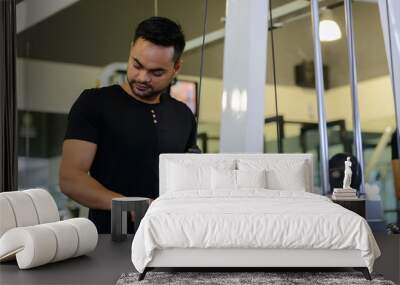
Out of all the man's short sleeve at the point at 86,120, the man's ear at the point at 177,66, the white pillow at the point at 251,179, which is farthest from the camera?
the man's ear at the point at 177,66

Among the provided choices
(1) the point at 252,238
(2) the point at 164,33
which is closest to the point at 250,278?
(1) the point at 252,238

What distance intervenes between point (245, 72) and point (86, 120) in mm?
1593

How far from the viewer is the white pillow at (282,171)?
483cm

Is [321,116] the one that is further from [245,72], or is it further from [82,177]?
[82,177]

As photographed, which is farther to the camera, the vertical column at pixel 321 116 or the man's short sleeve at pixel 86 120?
the vertical column at pixel 321 116

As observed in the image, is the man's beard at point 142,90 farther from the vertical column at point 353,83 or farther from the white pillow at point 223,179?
the vertical column at point 353,83

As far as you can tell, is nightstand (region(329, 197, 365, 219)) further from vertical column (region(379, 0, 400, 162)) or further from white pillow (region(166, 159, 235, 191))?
vertical column (region(379, 0, 400, 162))

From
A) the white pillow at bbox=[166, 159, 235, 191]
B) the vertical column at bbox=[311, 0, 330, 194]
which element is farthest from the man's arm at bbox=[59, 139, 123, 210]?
the vertical column at bbox=[311, 0, 330, 194]

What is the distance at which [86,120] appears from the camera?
17.4 feet

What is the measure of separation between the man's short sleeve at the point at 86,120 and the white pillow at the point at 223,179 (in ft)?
3.91

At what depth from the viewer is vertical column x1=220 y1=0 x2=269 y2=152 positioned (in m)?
5.64

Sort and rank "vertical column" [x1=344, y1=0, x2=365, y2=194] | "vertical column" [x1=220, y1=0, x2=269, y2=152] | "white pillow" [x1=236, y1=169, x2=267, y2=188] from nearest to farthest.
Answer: "white pillow" [x1=236, y1=169, x2=267, y2=188]
"vertical column" [x1=220, y1=0, x2=269, y2=152]
"vertical column" [x1=344, y1=0, x2=365, y2=194]

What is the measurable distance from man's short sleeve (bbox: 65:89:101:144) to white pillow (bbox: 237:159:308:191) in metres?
1.34

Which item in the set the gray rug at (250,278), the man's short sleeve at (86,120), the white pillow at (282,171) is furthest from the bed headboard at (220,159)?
the gray rug at (250,278)
